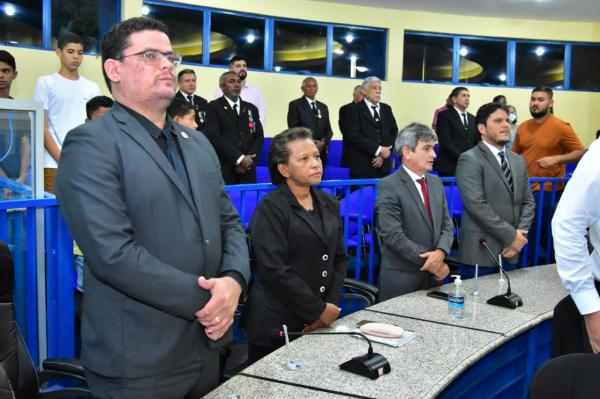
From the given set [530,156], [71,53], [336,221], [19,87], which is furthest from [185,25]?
[336,221]

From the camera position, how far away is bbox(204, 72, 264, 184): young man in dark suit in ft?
16.9

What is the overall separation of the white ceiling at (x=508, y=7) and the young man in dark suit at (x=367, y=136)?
395cm

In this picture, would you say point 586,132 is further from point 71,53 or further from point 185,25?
point 71,53

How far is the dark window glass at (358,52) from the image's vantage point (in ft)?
33.5

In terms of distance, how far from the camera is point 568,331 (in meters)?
2.08

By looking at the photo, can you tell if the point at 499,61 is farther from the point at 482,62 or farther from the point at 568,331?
the point at 568,331

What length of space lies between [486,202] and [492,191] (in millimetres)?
90

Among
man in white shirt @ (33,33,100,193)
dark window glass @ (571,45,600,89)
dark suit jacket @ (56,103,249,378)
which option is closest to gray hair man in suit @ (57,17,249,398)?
dark suit jacket @ (56,103,249,378)

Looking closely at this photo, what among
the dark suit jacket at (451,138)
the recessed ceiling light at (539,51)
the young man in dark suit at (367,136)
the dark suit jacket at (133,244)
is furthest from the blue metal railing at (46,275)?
the recessed ceiling light at (539,51)

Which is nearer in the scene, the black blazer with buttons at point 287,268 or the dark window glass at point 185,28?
the black blazer with buttons at point 287,268

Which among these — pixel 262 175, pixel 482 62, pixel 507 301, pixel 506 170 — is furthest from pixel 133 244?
pixel 482 62

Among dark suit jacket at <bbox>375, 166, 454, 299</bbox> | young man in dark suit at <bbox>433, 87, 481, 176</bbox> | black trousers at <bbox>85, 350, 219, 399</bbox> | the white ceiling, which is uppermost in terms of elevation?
the white ceiling

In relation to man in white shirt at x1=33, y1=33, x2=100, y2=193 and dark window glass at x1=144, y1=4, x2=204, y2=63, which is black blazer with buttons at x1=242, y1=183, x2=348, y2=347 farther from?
dark window glass at x1=144, y1=4, x2=204, y2=63

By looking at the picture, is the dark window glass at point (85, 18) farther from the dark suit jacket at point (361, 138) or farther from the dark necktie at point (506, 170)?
the dark necktie at point (506, 170)
